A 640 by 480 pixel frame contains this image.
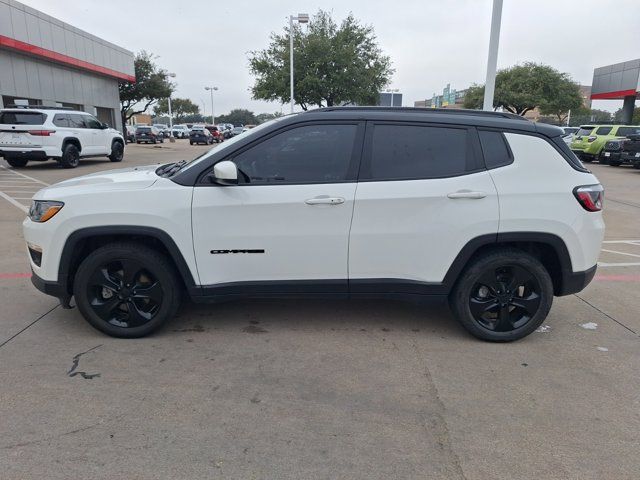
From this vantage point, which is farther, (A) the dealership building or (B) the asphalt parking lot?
(A) the dealership building

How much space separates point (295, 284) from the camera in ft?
12.3

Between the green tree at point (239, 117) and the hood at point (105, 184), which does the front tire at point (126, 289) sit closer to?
the hood at point (105, 184)

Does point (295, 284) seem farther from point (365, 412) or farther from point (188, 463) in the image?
point (188, 463)

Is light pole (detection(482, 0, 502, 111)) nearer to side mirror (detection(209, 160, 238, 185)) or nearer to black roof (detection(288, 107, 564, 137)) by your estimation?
black roof (detection(288, 107, 564, 137))

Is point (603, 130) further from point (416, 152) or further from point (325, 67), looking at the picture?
point (416, 152)

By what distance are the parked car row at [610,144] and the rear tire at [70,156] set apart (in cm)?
2051

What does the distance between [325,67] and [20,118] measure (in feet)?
59.4

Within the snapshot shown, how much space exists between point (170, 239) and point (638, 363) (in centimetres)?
364

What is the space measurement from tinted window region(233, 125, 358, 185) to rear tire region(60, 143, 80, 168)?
1413 cm

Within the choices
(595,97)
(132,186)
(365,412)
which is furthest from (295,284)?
(595,97)

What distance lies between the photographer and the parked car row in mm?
18859

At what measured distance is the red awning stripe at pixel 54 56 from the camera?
21781 mm

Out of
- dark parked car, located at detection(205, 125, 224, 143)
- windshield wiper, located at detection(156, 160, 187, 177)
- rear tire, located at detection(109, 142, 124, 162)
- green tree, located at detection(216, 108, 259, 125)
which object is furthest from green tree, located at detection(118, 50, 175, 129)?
green tree, located at detection(216, 108, 259, 125)

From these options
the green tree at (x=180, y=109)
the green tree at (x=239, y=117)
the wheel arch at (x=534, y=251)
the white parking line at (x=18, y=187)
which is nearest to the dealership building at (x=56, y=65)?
the white parking line at (x=18, y=187)
